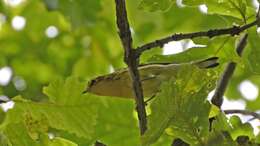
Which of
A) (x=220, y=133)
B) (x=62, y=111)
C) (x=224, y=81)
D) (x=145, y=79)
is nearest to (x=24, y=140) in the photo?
(x=62, y=111)

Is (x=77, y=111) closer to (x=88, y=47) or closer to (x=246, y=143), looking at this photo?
(x=246, y=143)

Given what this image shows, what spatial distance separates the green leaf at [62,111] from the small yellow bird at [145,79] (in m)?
0.14

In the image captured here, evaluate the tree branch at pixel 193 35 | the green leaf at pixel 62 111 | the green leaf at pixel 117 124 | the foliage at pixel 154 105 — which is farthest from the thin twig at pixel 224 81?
the tree branch at pixel 193 35

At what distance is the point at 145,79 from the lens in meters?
1.16

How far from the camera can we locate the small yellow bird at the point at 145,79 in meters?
1.15

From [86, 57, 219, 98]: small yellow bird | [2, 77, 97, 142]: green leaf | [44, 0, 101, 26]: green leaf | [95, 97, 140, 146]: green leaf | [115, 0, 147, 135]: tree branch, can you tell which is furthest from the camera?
[44, 0, 101, 26]: green leaf

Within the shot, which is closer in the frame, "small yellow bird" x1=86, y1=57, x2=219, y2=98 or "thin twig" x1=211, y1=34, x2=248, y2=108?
"small yellow bird" x1=86, y1=57, x2=219, y2=98

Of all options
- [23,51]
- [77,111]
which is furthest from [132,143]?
[23,51]

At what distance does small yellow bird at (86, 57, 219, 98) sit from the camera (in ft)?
3.78

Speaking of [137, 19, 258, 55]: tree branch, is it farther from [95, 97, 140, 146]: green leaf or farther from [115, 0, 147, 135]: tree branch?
[95, 97, 140, 146]: green leaf

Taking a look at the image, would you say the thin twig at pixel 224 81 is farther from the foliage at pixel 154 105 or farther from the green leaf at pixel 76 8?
the green leaf at pixel 76 8

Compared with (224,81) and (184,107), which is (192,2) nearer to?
(184,107)

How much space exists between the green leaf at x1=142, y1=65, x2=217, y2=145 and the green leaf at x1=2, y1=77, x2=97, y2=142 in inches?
12.5

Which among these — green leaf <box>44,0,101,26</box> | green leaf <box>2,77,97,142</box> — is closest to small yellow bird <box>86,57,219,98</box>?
green leaf <box>2,77,97,142</box>
